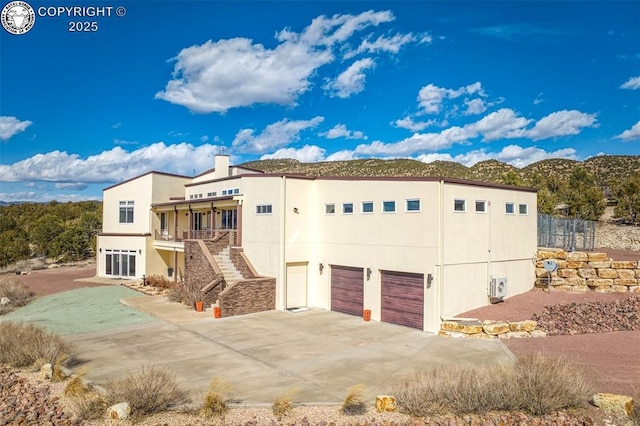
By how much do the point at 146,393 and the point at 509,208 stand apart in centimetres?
1632

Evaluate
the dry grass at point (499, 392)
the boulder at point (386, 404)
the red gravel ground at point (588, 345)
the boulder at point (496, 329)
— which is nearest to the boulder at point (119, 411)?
the boulder at point (386, 404)

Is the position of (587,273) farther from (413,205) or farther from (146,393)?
(146,393)

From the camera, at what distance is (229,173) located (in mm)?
29906

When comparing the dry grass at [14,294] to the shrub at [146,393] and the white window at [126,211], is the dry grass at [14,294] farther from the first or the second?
the shrub at [146,393]

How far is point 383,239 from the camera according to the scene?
18.6 m

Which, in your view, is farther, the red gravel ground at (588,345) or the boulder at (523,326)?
the boulder at (523,326)

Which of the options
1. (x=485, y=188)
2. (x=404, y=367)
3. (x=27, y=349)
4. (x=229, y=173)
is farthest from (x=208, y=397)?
(x=229, y=173)

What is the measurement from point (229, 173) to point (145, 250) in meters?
7.44

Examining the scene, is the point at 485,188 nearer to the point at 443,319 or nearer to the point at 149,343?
the point at 443,319

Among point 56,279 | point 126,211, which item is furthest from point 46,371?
point 56,279

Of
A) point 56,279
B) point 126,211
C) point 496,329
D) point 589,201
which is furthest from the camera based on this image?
point 589,201

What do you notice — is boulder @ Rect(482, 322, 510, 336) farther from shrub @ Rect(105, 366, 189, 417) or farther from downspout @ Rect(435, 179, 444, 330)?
shrub @ Rect(105, 366, 189, 417)

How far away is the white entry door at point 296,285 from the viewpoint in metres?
21.2

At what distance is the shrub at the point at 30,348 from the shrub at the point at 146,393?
3.18 metres
